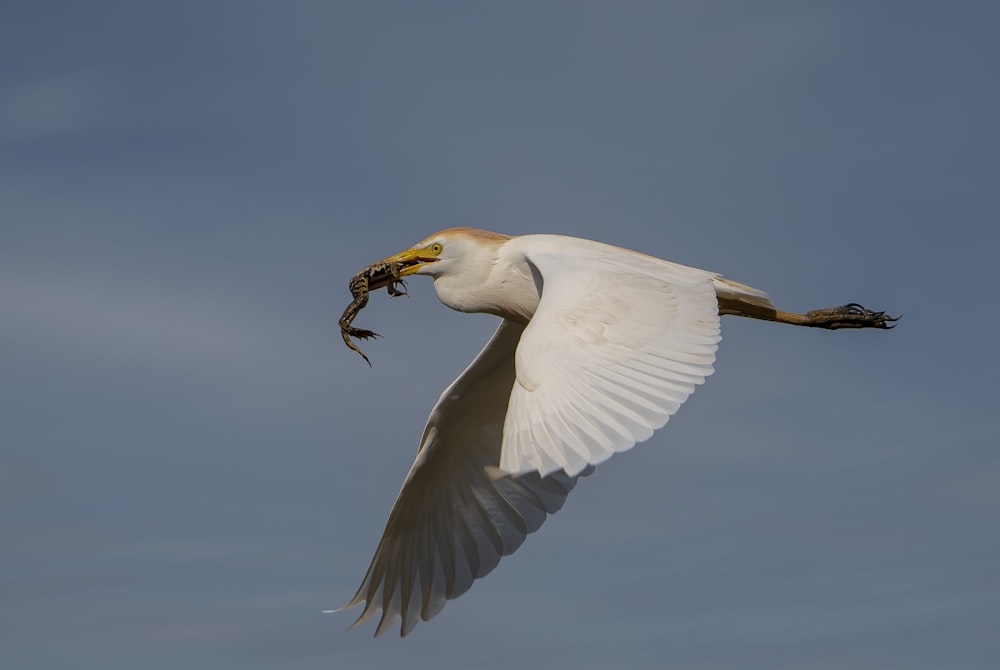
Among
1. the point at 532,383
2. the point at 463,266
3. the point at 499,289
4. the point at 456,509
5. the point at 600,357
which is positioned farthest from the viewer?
the point at 456,509

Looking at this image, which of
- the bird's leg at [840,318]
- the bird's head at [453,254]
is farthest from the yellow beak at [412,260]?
the bird's leg at [840,318]

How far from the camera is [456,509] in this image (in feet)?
37.1

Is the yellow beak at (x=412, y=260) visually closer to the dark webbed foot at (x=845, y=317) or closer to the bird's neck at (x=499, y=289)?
the bird's neck at (x=499, y=289)

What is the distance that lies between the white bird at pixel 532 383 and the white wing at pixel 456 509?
0.04 feet

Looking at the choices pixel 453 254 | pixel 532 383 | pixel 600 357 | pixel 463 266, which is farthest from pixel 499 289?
pixel 532 383

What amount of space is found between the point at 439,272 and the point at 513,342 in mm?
1092

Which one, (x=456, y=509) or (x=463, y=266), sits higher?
(x=463, y=266)

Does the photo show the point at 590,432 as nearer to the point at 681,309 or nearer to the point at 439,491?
the point at 681,309

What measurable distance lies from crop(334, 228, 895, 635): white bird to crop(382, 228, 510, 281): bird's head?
0.04 feet

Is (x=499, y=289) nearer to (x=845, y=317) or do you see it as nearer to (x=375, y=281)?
(x=375, y=281)

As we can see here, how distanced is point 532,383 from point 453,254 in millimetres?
2771

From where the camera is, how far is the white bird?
712 cm

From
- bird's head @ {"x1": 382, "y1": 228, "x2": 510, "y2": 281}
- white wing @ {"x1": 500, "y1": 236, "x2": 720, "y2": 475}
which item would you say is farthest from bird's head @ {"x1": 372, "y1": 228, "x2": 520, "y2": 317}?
white wing @ {"x1": 500, "y1": 236, "x2": 720, "y2": 475}

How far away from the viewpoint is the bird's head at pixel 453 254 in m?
9.89
